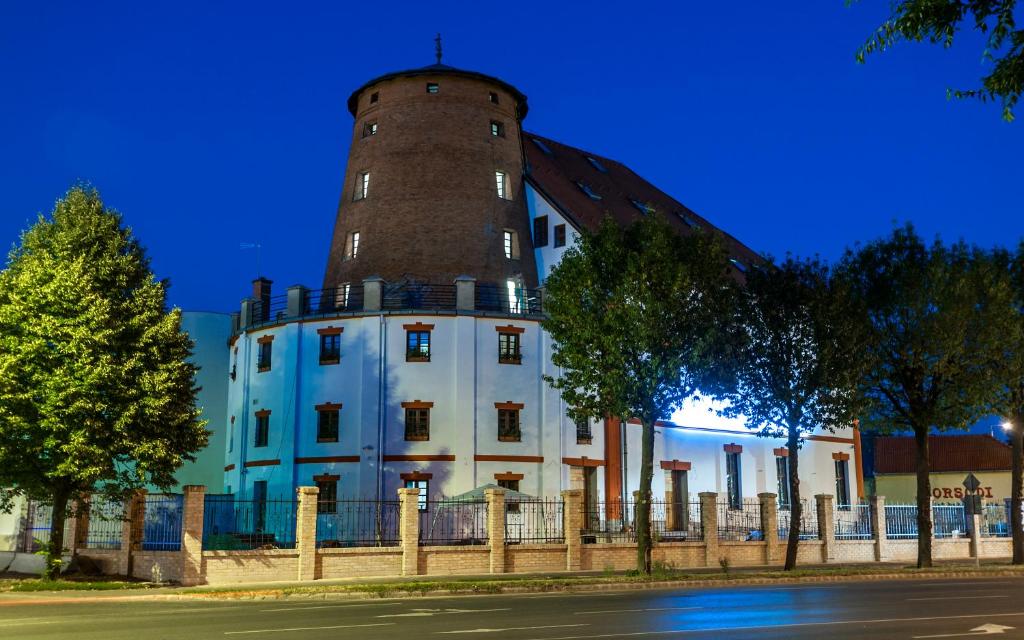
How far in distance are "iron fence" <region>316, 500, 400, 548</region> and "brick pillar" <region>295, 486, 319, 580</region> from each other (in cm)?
476

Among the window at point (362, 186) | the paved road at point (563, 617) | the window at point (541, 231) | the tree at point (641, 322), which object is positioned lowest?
the paved road at point (563, 617)

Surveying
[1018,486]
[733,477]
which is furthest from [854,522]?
[733,477]

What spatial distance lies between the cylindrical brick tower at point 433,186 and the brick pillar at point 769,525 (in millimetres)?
15717

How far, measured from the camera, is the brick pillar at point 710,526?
119 ft

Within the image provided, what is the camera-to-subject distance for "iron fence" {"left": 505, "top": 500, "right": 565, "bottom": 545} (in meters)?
34.2

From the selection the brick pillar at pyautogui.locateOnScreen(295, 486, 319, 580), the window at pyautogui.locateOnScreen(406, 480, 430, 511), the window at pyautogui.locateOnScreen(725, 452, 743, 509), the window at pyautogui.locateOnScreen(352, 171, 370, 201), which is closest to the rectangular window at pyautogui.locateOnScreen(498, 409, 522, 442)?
the window at pyautogui.locateOnScreen(406, 480, 430, 511)

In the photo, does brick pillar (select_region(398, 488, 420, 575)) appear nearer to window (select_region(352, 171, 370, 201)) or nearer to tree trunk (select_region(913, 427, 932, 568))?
tree trunk (select_region(913, 427, 932, 568))

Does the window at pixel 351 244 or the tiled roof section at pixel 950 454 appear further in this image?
the tiled roof section at pixel 950 454

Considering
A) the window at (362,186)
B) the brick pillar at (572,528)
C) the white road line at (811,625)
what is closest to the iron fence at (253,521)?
the brick pillar at (572,528)

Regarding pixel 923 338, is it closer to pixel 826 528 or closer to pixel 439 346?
pixel 826 528

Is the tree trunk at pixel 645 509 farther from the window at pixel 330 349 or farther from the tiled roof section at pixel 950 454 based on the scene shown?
the tiled roof section at pixel 950 454

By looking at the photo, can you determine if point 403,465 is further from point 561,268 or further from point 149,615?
point 149,615

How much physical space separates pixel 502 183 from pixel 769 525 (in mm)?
20836

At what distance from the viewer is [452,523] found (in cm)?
3888
